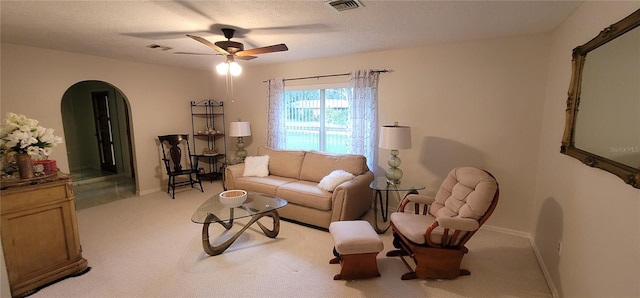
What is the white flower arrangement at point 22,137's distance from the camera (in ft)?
6.52

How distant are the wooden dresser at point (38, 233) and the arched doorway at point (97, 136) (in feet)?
10.6

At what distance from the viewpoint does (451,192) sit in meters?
2.56

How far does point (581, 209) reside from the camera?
5.76 ft

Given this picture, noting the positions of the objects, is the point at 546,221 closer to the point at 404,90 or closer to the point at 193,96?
the point at 404,90

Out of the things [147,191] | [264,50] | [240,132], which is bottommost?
[147,191]

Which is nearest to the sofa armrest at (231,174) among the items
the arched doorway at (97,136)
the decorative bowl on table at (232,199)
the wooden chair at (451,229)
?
the decorative bowl on table at (232,199)

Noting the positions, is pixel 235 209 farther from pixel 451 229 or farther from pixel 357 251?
pixel 451 229

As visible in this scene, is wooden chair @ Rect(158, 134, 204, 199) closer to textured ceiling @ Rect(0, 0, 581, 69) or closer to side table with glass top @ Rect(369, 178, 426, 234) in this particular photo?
textured ceiling @ Rect(0, 0, 581, 69)

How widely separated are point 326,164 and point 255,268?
1.74 meters

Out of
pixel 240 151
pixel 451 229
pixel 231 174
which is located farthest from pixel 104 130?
pixel 451 229

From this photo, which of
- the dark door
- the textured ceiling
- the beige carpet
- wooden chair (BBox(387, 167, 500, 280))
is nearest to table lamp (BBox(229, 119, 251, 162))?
the textured ceiling

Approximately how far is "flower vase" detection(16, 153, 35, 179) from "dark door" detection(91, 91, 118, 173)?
4.43 metres

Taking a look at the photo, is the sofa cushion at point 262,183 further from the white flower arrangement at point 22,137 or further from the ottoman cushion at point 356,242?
the white flower arrangement at point 22,137

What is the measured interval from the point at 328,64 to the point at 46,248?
145 inches
